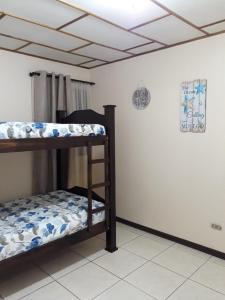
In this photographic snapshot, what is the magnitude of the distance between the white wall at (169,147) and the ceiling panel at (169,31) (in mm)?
188

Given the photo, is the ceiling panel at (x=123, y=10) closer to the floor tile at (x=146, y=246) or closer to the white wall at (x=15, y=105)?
the white wall at (x=15, y=105)

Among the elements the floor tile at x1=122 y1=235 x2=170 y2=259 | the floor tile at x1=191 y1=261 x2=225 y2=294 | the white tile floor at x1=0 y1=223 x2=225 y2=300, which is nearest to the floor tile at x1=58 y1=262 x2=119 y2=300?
the white tile floor at x1=0 y1=223 x2=225 y2=300

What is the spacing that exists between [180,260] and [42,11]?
2.68 m

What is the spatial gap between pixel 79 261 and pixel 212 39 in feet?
8.83

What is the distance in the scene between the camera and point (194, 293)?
2.14 meters

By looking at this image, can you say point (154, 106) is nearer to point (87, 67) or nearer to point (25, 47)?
point (87, 67)

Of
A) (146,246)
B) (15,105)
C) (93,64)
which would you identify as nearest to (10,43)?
(15,105)

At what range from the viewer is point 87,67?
3818 millimetres

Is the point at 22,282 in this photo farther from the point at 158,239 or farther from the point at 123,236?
the point at 158,239

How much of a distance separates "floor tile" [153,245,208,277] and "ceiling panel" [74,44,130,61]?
7.97ft

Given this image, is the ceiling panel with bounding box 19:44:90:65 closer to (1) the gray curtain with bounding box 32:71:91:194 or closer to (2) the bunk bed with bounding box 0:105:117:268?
(1) the gray curtain with bounding box 32:71:91:194

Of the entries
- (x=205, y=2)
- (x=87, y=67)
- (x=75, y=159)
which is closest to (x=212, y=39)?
(x=205, y=2)

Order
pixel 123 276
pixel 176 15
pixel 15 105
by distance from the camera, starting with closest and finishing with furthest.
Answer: pixel 176 15 → pixel 123 276 → pixel 15 105

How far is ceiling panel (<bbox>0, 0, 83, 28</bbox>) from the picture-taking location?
6.11 ft
